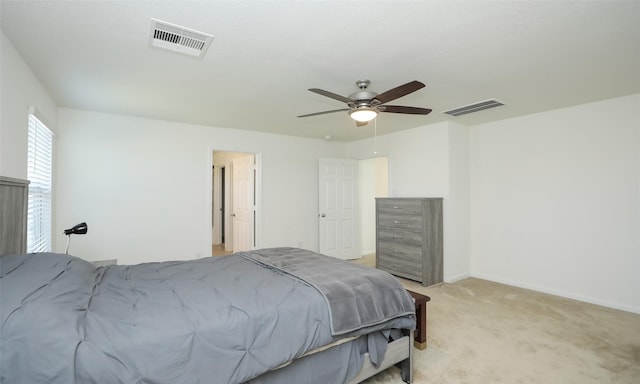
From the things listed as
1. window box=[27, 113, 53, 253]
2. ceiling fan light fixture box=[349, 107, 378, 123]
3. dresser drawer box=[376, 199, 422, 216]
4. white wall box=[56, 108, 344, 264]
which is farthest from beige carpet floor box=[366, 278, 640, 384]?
window box=[27, 113, 53, 253]

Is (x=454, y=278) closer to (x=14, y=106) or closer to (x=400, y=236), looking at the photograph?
(x=400, y=236)

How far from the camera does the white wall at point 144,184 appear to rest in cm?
385

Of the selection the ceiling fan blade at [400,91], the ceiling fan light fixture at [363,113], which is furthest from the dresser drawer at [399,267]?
the ceiling fan blade at [400,91]

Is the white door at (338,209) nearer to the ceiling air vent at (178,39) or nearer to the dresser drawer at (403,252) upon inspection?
the dresser drawer at (403,252)

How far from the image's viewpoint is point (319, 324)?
1.71 m

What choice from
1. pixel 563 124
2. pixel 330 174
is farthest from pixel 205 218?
pixel 563 124

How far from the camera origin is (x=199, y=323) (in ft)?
4.69

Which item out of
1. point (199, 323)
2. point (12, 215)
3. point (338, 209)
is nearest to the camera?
point (199, 323)

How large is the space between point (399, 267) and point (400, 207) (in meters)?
0.93

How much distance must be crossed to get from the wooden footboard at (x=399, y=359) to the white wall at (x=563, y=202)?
305 centimetres

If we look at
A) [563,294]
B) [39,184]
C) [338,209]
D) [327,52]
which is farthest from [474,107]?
[39,184]

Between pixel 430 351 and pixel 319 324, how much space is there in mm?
1368

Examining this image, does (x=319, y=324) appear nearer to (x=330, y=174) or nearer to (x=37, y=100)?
(x=37, y=100)

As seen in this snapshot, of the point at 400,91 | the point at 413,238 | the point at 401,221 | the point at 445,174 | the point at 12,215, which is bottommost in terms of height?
the point at 413,238
